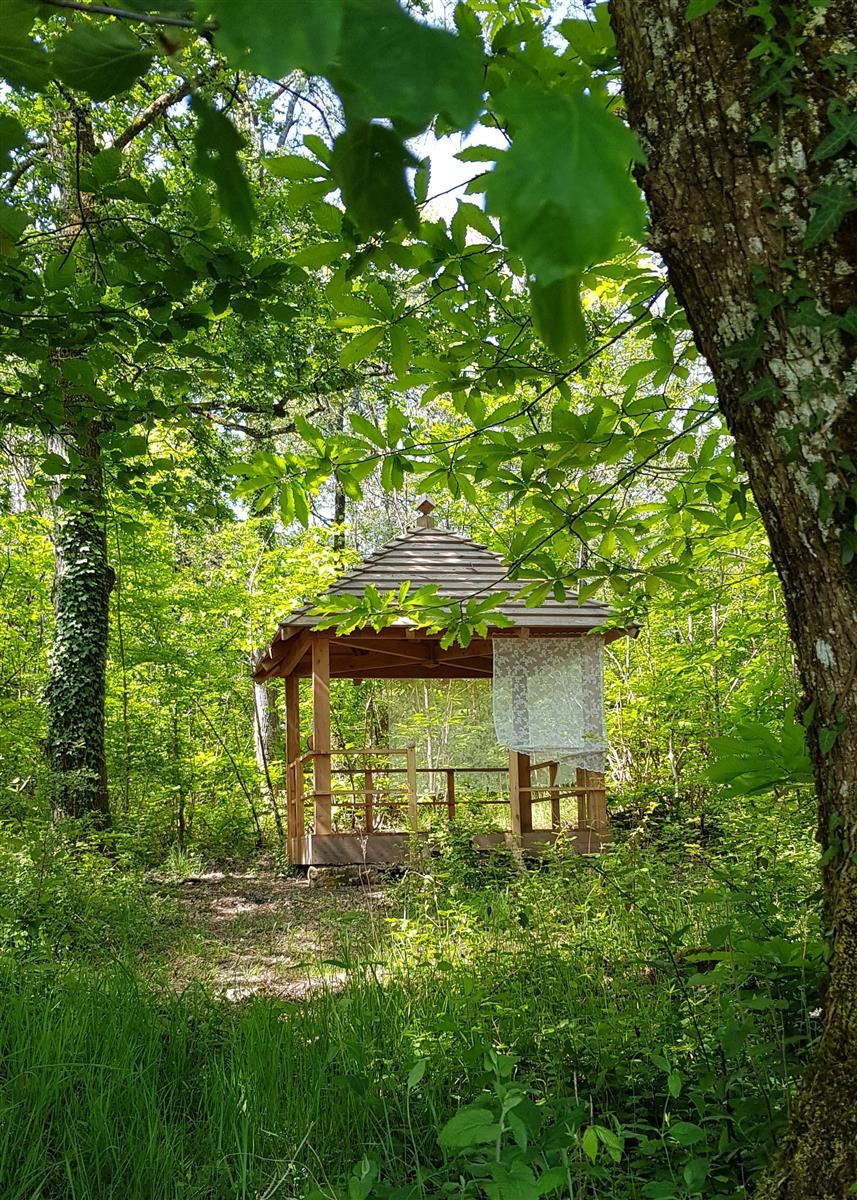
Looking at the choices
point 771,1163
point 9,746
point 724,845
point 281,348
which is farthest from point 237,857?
point 771,1163

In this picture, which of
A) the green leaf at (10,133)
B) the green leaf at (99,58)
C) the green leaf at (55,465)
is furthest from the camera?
the green leaf at (55,465)

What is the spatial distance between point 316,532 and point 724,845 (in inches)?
425

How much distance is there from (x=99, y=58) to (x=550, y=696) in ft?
32.9

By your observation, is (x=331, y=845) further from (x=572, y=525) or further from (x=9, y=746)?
(x=572, y=525)

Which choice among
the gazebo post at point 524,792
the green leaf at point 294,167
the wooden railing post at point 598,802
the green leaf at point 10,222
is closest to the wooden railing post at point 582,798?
the wooden railing post at point 598,802

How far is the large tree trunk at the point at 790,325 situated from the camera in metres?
1.21

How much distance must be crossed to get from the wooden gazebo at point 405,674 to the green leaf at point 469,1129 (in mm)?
6336

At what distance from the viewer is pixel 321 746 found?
9211 millimetres

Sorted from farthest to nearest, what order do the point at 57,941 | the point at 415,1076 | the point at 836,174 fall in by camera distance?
the point at 57,941
the point at 415,1076
the point at 836,174

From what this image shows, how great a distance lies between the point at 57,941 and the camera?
4.69 m

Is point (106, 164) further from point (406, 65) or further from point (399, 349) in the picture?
point (406, 65)

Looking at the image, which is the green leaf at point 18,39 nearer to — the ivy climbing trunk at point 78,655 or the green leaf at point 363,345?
the green leaf at point 363,345

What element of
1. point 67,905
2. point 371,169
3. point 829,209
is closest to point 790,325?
point 829,209

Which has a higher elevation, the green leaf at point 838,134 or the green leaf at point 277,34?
the green leaf at point 838,134
